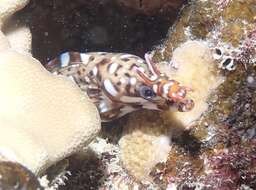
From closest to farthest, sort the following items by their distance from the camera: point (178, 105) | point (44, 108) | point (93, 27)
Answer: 1. point (44, 108)
2. point (178, 105)
3. point (93, 27)

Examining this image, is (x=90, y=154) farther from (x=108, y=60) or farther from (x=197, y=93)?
(x=197, y=93)

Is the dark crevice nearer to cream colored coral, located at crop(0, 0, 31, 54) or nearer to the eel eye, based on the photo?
cream colored coral, located at crop(0, 0, 31, 54)

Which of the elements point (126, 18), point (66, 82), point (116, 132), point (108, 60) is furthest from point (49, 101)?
point (126, 18)

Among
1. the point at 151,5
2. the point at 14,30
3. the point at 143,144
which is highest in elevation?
the point at 151,5

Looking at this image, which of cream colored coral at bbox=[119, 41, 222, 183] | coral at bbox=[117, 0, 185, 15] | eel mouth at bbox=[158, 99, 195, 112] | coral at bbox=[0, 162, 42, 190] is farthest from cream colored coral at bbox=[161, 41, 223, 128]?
coral at bbox=[0, 162, 42, 190]

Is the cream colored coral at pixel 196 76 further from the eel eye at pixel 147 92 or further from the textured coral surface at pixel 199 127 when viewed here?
the eel eye at pixel 147 92

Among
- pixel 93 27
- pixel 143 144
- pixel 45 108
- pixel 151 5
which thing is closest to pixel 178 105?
pixel 143 144

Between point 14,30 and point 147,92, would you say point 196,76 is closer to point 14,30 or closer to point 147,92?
point 147,92
